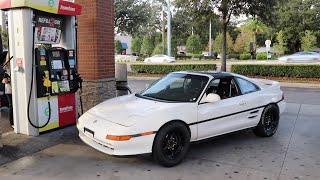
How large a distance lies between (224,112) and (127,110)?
5.13ft

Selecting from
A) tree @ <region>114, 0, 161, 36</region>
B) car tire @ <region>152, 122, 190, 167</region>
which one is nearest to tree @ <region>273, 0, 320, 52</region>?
tree @ <region>114, 0, 161, 36</region>

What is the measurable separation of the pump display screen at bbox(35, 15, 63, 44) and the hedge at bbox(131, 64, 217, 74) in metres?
15.5

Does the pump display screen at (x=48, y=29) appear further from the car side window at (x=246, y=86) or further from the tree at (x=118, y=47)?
the tree at (x=118, y=47)

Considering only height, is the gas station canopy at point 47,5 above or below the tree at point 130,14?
below

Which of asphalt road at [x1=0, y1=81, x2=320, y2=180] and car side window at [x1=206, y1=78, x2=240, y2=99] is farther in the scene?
car side window at [x1=206, y1=78, x2=240, y2=99]

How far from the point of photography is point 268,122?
730 centimetres

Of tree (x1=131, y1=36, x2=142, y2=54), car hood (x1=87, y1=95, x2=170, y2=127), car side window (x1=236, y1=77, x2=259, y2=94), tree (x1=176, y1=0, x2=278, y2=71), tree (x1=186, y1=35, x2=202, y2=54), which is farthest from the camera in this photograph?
tree (x1=131, y1=36, x2=142, y2=54)

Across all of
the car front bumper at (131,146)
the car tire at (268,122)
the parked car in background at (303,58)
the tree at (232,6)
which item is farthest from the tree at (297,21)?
the car front bumper at (131,146)

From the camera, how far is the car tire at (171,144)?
5.34 metres

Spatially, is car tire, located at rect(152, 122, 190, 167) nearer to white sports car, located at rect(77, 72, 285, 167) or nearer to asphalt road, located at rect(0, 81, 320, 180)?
white sports car, located at rect(77, 72, 285, 167)

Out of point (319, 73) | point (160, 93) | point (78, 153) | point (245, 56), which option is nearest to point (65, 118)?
point (78, 153)

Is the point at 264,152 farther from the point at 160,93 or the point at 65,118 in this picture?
the point at 65,118

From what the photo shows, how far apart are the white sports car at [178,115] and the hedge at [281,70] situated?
12.9 m

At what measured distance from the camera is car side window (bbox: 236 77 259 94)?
6875mm
